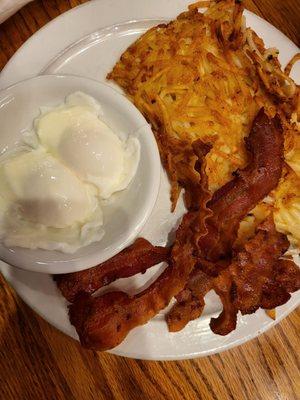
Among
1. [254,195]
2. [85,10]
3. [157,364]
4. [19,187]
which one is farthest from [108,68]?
[157,364]

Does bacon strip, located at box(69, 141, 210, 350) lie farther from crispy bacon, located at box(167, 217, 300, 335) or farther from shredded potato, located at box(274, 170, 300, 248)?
shredded potato, located at box(274, 170, 300, 248)

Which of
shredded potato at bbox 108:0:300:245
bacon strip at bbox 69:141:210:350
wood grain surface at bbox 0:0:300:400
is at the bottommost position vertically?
wood grain surface at bbox 0:0:300:400

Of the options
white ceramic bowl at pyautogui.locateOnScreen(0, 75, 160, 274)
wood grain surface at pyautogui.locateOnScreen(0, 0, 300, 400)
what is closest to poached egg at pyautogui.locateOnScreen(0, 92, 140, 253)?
white ceramic bowl at pyautogui.locateOnScreen(0, 75, 160, 274)

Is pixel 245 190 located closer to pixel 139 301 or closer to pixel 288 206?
pixel 288 206

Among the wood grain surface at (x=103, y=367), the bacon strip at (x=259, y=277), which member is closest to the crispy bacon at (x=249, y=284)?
the bacon strip at (x=259, y=277)

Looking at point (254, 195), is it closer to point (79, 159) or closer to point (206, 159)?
point (206, 159)
